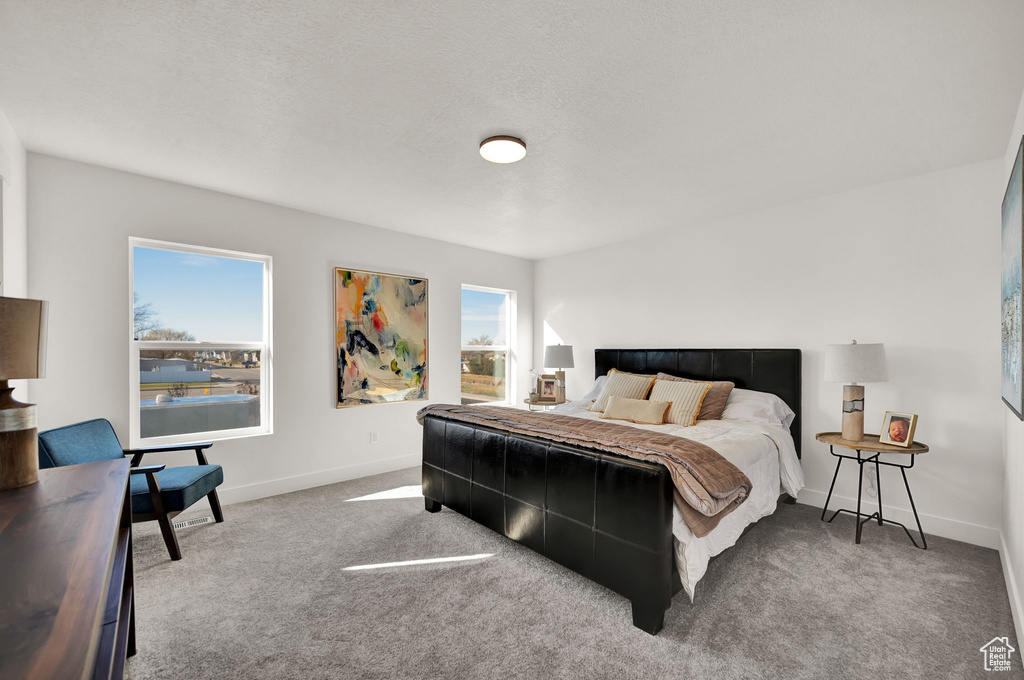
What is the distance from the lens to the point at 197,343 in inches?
138

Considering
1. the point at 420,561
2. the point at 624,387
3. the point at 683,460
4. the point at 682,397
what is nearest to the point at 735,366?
the point at 682,397

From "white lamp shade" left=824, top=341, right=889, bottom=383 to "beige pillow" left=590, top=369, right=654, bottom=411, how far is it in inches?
55.8

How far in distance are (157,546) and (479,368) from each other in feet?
11.1

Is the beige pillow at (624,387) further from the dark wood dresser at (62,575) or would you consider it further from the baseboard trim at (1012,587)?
the dark wood dresser at (62,575)

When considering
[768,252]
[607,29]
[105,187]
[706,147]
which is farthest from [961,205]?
[105,187]

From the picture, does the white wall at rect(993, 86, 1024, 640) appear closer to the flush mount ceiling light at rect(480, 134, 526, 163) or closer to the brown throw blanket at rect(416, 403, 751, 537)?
the brown throw blanket at rect(416, 403, 751, 537)

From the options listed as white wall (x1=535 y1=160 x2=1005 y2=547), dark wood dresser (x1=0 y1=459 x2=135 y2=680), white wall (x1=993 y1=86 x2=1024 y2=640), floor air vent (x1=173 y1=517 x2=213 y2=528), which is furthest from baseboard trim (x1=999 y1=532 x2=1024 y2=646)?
floor air vent (x1=173 y1=517 x2=213 y2=528)

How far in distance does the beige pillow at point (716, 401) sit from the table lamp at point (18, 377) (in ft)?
12.1

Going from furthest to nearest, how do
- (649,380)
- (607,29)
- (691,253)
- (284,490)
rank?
(691,253) < (649,380) < (284,490) < (607,29)

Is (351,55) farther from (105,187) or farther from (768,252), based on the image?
(768,252)

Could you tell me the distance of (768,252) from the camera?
152 inches

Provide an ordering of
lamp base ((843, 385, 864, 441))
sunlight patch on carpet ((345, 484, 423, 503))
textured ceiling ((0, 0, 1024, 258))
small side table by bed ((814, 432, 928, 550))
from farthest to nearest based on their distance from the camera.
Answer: sunlight patch on carpet ((345, 484, 423, 503)), lamp base ((843, 385, 864, 441)), small side table by bed ((814, 432, 928, 550)), textured ceiling ((0, 0, 1024, 258))

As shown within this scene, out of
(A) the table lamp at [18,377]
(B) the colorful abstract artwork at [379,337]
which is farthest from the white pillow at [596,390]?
(A) the table lamp at [18,377]

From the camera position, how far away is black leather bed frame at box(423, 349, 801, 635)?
2000 mm
